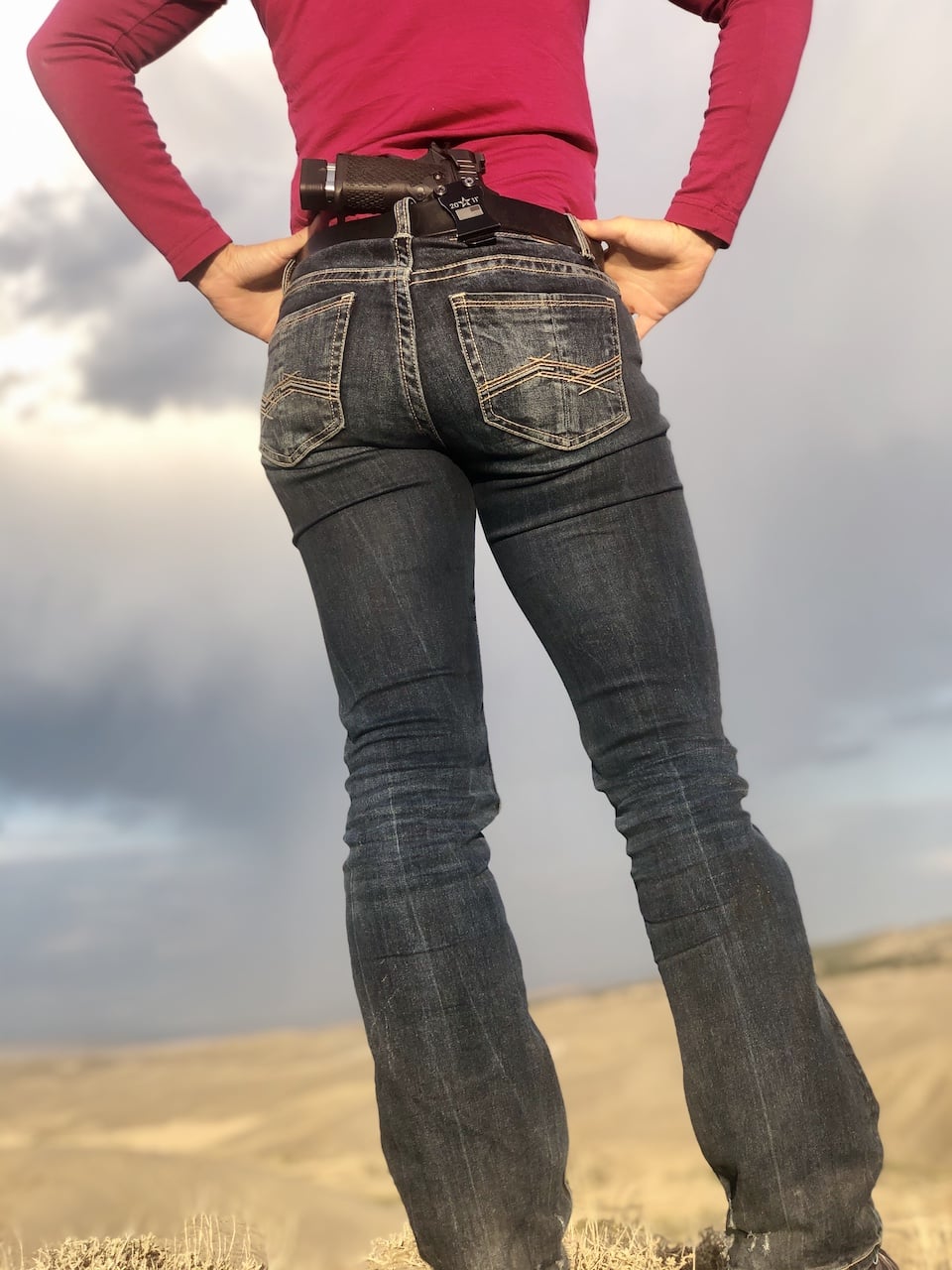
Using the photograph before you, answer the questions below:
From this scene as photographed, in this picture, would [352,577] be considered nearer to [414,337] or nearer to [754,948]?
[414,337]

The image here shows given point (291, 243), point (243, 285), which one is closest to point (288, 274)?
point (291, 243)

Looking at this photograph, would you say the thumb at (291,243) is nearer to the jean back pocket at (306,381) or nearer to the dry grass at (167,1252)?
the jean back pocket at (306,381)

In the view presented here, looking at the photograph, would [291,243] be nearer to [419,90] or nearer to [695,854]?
[419,90]

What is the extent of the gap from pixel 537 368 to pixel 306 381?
29cm

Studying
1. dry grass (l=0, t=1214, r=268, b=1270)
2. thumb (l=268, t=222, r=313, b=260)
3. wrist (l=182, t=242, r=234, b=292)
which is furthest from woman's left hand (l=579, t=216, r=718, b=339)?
dry grass (l=0, t=1214, r=268, b=1270)

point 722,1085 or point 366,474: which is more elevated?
point 366,474

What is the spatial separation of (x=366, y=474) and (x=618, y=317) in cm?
38

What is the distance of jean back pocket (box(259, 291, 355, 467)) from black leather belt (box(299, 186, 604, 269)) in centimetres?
11

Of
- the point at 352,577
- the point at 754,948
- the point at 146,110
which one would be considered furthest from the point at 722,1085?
the point at 146,110

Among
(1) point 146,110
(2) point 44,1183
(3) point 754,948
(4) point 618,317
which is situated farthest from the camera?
(2) point 44,1183

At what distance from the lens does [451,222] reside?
1.35 metres

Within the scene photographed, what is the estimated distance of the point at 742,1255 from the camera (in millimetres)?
1315

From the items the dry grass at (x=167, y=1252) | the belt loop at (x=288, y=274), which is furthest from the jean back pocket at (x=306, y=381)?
the dry grass at (x=167, y=1252)

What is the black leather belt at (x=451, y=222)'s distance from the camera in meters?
1.36
